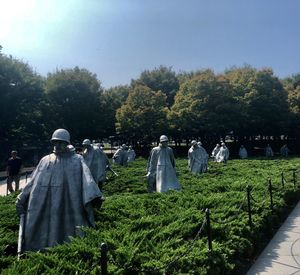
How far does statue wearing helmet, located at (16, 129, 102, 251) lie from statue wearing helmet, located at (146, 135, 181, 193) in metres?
6.68

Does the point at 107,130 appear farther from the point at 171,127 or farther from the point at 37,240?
the point at 37,240

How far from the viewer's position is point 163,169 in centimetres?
1280

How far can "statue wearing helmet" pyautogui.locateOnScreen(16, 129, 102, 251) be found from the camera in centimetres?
592

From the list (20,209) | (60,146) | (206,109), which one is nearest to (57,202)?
(20,209)

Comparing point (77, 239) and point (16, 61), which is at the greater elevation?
point (16, 61)

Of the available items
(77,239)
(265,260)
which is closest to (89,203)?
(77,239)

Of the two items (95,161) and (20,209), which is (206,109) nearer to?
(95,161)

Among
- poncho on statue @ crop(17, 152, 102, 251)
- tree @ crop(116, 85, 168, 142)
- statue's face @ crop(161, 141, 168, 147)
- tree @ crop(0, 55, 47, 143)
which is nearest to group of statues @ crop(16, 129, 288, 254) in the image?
poncho on statue @ crop(17, 152, 102, 251)

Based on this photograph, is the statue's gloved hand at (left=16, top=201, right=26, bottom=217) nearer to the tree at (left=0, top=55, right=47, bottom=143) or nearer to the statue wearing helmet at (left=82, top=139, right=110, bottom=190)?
the statue wearing helmet at (left=82, top=139, right=110, bottom=190)

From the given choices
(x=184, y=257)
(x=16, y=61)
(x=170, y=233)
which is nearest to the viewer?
(x=184, y=257)

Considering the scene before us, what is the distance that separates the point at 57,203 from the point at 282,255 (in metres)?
4.12

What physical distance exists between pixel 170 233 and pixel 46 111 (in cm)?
3532

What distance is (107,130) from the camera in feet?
152

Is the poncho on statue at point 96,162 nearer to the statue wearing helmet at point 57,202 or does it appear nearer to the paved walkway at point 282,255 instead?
the paved walkway at point 282,255
